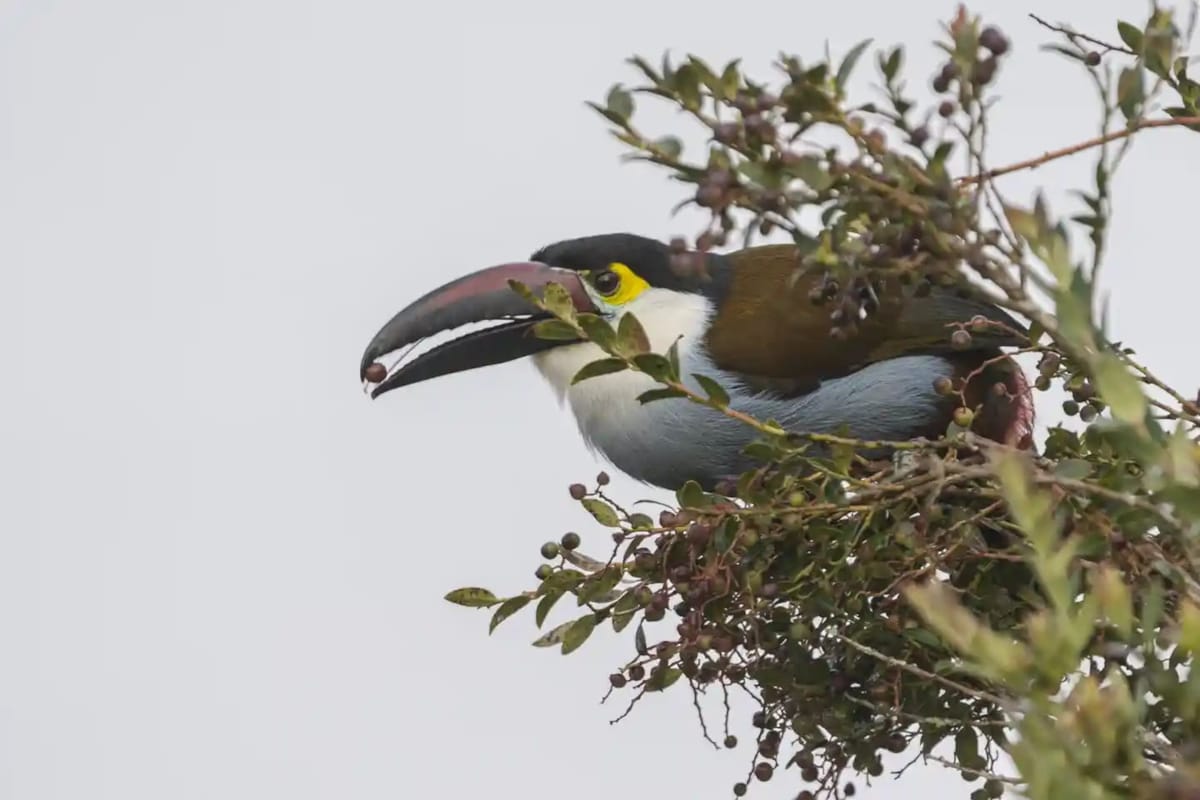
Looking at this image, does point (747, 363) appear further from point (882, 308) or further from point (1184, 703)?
point (1184, 703)

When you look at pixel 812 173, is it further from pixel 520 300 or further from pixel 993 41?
pixel 520 300

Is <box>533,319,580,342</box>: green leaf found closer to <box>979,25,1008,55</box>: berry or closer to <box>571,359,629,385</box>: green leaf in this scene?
<box>571,359,629,385</box>: green leaf

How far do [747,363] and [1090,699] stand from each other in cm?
253

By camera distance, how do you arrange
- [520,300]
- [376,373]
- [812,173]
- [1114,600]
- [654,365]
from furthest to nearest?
[520,300]
[376,373]
[654,365]
[812,173]
[1114,600]

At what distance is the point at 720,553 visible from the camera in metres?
2.84

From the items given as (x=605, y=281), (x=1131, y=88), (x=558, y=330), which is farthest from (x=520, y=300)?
(x=1131, y=88)

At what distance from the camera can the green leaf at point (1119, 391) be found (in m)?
1.53

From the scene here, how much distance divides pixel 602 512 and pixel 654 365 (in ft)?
1.87

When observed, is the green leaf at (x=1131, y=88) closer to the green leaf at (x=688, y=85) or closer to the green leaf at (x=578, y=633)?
the green leaf at (x=688, y=85)

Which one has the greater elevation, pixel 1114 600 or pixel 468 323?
pixel 468 323

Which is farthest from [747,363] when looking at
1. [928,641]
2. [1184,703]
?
[1184,703]

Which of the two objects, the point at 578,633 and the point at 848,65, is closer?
the point at 848,65

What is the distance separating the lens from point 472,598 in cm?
304

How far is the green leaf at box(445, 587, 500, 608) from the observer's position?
3029mm
